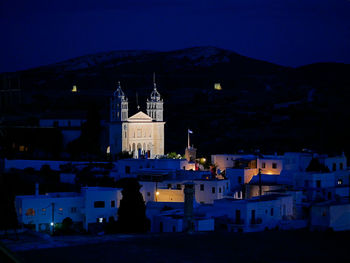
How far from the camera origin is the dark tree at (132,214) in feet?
79.1

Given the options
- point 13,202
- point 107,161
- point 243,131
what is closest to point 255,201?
point 13,202

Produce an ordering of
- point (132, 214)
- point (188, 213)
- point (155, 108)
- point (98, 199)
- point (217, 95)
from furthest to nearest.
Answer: point (217, 95), point (155, 108), point (98, 199), point (132, 214), point (188, 213)

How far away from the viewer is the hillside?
56844 mm

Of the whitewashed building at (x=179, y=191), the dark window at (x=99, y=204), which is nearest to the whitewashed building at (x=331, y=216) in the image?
the whitewashed building at (x=179, y=191)

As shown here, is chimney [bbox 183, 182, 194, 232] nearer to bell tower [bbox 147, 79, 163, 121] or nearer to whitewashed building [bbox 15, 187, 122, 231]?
whitewashed building [bbox 15, 187, 122, 231]

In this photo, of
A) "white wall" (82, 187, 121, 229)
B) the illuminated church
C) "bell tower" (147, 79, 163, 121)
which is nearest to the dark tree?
"white wall" (82, 187, 121, 229)

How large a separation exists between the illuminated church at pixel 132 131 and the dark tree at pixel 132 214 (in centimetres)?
1492

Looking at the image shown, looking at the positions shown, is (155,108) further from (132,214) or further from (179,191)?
(132,214)

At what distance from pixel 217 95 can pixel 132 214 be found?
51350 millimetres

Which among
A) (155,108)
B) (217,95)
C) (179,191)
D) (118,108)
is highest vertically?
(217,95)

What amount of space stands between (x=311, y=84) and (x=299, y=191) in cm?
6673

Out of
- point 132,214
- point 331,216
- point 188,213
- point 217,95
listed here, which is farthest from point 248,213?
point 217,95

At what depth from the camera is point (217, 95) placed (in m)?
75.0

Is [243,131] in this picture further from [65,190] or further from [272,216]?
[272,216]
